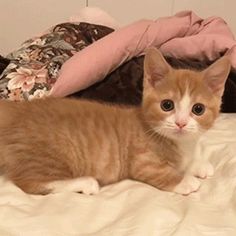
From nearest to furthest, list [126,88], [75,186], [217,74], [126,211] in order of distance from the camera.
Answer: [126,211] < [75,186] < [217,74] < [126,88]

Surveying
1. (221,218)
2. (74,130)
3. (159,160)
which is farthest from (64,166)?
(221,218)

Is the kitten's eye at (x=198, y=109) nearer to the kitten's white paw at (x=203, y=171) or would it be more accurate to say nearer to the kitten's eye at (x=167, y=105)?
A: the kitten's eye at (x=167, y=105)

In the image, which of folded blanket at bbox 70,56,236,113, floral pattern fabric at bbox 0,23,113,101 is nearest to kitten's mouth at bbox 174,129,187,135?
folded blanket at bbox 70,56,236,113

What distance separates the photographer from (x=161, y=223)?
A: 111cm

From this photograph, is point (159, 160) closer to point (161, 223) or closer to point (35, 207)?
point (161, 223)

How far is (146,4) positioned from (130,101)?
1130 millimetres

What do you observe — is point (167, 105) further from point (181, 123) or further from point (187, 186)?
point (187, 186)

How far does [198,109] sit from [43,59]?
83cm

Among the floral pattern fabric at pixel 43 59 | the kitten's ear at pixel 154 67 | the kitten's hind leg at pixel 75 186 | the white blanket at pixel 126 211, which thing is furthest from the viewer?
the floral pattern fabric at pixel 43 59

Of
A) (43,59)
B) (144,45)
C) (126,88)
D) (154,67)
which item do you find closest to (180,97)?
(154,67)

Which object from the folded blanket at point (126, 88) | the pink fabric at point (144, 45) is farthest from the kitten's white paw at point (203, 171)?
the pink fabric at point (144, 45)

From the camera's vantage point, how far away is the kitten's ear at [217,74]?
138 cm

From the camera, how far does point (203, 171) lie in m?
1.42

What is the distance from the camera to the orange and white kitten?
4.31 feet
